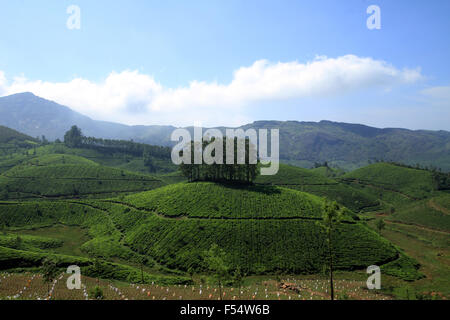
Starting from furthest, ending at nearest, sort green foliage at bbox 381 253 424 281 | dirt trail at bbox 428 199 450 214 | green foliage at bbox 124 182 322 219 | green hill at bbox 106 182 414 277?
dirt trail at bbox 428 199 450 214
green foliage at bbox 124 182 322 219
green hill at bbox 106 182 414 277
green foliage at bbox 381 253 424 281

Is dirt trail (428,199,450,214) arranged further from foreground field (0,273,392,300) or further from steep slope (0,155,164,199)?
steep slope (0,155,164,199)

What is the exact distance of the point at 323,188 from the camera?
18150 cm

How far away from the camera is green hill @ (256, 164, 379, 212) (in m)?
172

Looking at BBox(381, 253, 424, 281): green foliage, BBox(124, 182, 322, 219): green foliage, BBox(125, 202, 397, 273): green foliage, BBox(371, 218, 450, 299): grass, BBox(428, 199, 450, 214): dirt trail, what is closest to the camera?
BBox(371, 218, 450, 299): grass

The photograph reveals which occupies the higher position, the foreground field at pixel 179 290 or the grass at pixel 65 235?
the foreground field at pixel 179 290

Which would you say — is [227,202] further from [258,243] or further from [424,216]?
[424,216]

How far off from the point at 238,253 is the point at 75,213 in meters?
83.6

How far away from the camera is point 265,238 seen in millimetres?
82125

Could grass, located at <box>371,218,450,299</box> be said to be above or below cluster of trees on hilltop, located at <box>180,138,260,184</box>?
below

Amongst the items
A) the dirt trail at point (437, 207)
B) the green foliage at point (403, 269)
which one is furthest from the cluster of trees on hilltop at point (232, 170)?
the dirt trail at point (437, 207)

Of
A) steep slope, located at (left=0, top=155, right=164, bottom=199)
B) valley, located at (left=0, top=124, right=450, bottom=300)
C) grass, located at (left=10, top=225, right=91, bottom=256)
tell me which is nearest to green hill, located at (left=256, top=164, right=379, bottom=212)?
valley, located at (left=0, top=124, right=450, bottom=300)

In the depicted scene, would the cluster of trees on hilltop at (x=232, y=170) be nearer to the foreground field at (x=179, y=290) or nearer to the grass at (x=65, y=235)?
the grass at (x=65, y=235)

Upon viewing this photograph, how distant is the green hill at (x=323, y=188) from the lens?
564 ft
